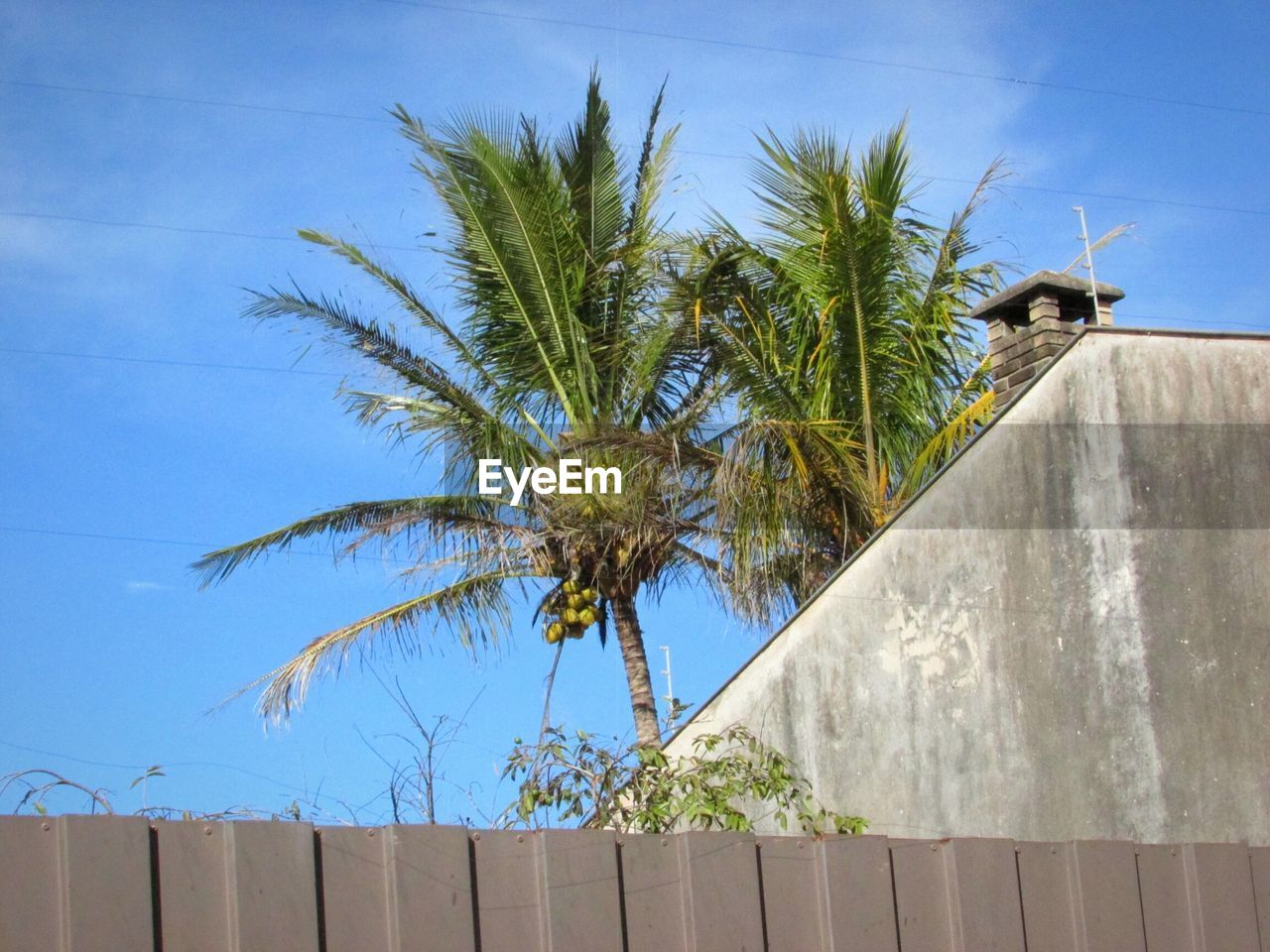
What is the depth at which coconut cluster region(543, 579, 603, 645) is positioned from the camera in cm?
1526

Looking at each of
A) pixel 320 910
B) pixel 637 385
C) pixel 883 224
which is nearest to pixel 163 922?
pixel 320 910

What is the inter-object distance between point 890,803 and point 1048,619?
1.39 m

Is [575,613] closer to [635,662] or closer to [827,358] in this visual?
[635,662]

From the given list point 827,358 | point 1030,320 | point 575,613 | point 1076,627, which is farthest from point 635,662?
point 1076,627

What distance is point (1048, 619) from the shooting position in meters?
7.84

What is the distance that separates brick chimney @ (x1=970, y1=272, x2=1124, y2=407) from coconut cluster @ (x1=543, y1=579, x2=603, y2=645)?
6.23 m

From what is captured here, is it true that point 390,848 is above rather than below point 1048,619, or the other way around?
below

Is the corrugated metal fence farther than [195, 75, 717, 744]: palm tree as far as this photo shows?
No

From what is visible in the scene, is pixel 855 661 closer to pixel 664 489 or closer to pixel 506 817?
pixel 506 817

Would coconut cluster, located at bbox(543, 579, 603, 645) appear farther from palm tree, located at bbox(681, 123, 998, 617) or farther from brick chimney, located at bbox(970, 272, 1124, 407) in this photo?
brick chimney, located at bbox(970, 272, 1124, 407)

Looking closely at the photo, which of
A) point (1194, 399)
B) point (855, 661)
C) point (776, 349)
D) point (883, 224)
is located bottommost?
point (855, 661)

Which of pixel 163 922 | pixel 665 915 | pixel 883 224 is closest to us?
pixel 163 922

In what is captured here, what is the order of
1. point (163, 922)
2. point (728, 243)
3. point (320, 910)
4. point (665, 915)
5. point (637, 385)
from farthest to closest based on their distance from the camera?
point (637, 385) < point (728, 243) < point (665, 915) < point (320, 910) < point (163, 922)

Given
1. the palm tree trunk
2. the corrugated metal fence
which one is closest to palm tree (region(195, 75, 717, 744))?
the palm tree trunk
